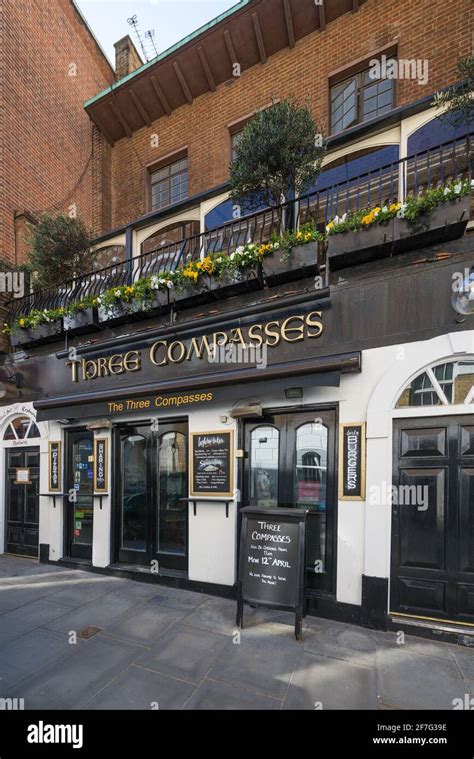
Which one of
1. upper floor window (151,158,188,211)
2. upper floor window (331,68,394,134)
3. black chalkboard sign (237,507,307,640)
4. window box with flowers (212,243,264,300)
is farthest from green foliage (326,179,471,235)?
upper floor window (151,158,188,211)

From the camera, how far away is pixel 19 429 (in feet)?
27.4

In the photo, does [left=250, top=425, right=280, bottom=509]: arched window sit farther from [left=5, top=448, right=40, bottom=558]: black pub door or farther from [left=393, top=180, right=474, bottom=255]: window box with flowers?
[left=5, top=448, right=40, bottom=558]: black pub door

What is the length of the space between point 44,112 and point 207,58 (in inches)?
207

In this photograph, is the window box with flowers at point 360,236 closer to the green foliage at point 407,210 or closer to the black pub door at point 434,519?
the green foliage at point 407,210

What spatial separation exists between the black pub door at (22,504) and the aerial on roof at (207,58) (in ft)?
29.8

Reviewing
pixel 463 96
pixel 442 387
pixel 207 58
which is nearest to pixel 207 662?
pixel 442 387

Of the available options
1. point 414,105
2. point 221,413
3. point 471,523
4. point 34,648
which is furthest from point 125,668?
point 414,105

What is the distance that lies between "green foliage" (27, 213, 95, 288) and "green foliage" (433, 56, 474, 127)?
6794 mm

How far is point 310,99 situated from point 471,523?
8413mm

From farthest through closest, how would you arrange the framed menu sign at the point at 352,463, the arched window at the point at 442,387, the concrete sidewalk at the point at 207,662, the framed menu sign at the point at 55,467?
the framed menu sign at the point at 55,467 < the framed menu sign at the point at 352,463 < the arched window at the point at 442,387 < the concrete sidewalk at the point at 207,662

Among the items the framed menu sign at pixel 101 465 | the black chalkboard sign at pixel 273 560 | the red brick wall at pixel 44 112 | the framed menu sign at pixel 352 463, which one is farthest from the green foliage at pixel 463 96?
the red brick wall at pixel 44 112

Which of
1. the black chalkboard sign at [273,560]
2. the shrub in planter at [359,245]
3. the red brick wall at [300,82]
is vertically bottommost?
the black chalkboard sign at [273,560]

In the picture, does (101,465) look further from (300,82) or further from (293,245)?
(300,82)

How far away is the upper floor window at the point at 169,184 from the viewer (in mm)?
9484
